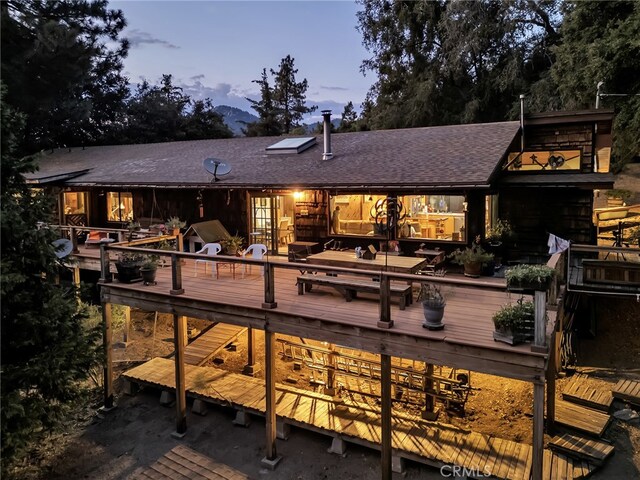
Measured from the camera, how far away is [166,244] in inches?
430

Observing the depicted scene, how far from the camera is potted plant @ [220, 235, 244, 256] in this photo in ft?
36.7

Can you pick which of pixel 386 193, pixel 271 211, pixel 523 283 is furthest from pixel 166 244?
pixel 523 283

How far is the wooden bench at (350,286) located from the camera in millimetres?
7195

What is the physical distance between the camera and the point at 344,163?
1161cm

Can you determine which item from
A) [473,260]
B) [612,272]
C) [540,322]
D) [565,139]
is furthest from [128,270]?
[565,139]

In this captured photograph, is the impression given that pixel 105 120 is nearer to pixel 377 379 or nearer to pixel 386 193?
pixel 386 193

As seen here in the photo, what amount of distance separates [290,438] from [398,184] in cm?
554

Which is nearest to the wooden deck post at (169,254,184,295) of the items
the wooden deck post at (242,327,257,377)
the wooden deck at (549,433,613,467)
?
the wooden deck post at (242,327,257,377)

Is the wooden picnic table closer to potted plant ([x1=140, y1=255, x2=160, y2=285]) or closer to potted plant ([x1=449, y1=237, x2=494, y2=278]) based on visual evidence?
potted plant ([x1=449, y1=237, x2=494, y2=278])

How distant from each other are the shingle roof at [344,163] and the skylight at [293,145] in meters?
0.26

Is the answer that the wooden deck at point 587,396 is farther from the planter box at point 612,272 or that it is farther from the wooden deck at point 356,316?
the wooden deck at point 356,316

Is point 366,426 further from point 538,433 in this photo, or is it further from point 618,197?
point 618,197

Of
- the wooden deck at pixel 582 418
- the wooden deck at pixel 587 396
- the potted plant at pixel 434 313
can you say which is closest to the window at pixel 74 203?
the potted plant at pixel 434 313

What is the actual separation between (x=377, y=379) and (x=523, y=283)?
427 cm
